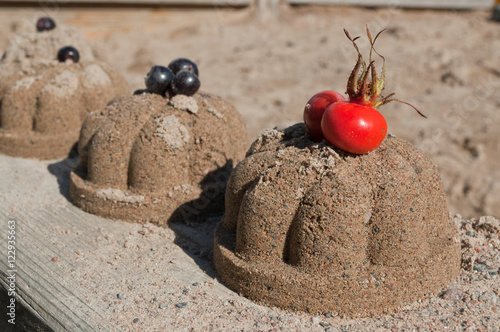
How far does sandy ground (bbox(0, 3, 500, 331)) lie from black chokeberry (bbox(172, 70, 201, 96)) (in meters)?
1.03

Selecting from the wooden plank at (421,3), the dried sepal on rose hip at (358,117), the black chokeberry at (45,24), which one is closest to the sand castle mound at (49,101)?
the black chokeberry at (45,24)

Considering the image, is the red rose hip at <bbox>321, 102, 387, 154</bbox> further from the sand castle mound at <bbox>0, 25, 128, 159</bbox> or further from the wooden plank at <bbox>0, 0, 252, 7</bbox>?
the wooden plank at <bbox>0, 0, 252, 7</bbox>

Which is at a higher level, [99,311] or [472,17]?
[472,17]

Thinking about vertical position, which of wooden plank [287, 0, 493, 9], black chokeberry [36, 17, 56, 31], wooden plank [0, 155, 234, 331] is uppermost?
wooden plank [287, 0, 493, 9]

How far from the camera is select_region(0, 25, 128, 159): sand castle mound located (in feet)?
15.1

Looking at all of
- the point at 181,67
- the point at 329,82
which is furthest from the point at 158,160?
the point at 329,82

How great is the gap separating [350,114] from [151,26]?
32.2 feet

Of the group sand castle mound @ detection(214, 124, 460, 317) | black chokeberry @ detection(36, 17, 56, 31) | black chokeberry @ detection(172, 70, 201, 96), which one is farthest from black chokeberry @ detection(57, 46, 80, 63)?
sand castle mound @ detection(214, 124, 460, 317)

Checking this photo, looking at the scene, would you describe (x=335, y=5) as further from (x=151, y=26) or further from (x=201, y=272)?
(x=201, y=272)

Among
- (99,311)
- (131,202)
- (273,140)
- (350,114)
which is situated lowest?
(99,311)

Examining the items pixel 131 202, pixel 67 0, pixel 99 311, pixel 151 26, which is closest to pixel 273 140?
pixel 131 202

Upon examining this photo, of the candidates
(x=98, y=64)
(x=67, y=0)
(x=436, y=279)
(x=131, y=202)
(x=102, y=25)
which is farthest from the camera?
(x=102, y=25)

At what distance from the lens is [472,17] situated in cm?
1405

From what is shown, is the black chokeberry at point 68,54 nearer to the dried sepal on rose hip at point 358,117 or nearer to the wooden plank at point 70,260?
the wooden plank at point 70,260
